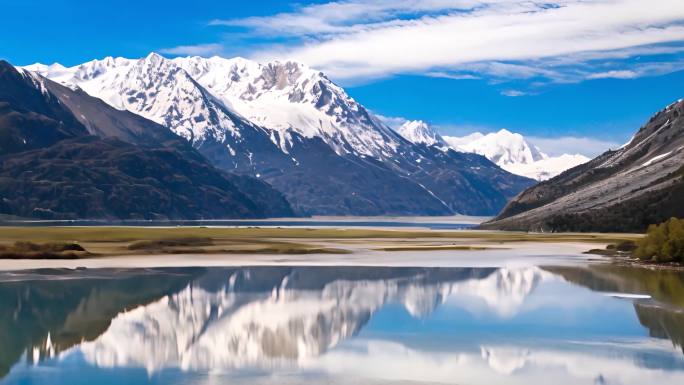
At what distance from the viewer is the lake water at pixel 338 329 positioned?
47.9 metres

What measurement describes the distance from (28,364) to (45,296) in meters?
30.7

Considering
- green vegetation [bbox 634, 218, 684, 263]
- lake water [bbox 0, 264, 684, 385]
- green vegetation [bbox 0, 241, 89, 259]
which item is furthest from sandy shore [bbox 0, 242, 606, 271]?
lake water [bbox 0, 264, 684, 385]

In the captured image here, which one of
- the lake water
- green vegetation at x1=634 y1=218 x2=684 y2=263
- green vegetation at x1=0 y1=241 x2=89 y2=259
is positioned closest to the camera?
the lake water

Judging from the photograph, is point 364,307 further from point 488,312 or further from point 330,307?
point 488,312

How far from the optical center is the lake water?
47906mm

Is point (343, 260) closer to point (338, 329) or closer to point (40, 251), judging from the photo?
point (40, 251)

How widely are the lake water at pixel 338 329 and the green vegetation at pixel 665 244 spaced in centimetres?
1642

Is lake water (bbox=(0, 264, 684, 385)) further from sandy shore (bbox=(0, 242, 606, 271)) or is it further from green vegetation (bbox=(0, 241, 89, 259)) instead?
green vegetation (bbox=(0, 241, 89, 259))

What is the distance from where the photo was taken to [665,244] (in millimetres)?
120312

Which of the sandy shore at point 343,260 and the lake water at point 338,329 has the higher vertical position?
the sandy shore at point 343,260

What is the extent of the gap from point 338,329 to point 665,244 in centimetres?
6951

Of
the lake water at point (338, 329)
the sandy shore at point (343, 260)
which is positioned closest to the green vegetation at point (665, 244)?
the sandy shore at point (343, 260)

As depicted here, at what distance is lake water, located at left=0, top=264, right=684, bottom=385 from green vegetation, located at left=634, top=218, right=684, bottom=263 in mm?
16419

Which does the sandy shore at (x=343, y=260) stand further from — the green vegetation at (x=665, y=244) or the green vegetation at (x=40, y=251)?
the green vegetation at (x=665, y=244)
